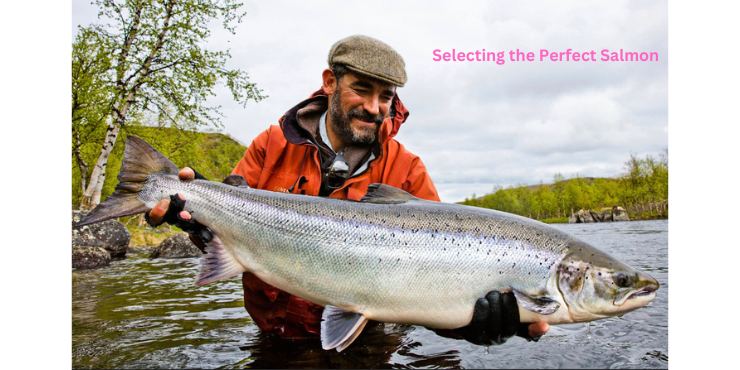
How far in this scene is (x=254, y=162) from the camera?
4312mm

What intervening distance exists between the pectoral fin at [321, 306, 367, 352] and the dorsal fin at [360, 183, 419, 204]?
877 mm

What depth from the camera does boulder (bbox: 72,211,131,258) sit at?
503 inches

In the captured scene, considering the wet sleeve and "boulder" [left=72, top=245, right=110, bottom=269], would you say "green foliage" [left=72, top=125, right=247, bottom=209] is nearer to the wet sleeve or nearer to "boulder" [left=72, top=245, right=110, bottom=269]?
"boulder" [left=72, top=245, right=110, bottom=269]

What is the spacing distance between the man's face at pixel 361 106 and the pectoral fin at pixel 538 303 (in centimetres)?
201

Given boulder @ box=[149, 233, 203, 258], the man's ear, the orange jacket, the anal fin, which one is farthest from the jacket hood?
boulder @ box=[149, 233, 203, 258]

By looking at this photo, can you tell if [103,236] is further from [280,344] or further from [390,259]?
[390,259]

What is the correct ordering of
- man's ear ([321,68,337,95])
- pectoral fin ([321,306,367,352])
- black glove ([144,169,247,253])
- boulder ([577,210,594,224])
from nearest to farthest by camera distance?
pectoral fin ([321,306,367,352]) < black glove ([144,169,247,253]) < man's ear ([321,68,337,95]) < boulder ([577,210,594,224])

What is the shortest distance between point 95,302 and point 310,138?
524 cm

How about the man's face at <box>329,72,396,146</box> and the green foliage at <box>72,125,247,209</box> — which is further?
the green foliage at <box>72,125,247,209</box>

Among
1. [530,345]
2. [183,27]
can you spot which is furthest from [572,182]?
[530,345]

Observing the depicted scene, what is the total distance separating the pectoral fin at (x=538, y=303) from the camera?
2.94m

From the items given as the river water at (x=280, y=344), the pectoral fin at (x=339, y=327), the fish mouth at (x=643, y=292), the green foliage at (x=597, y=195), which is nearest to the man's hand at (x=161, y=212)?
the pectoral fin at (x=339, y=327)

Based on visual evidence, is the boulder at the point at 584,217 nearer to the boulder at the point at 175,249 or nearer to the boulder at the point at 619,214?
the boulder at the point at 619,214

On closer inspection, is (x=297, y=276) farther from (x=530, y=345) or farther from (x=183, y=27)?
(x=183, y=27)
